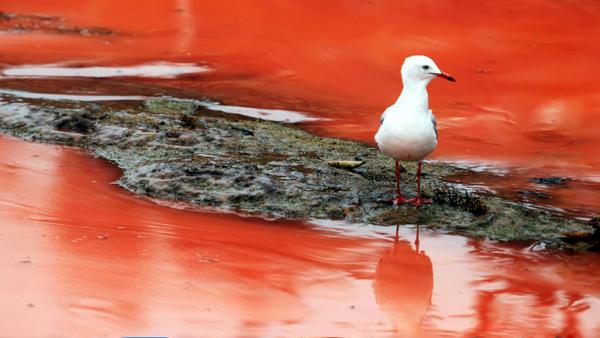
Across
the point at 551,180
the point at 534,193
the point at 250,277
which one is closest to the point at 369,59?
the point at 551,180

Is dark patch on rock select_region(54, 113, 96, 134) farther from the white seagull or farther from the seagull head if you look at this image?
the seagull head

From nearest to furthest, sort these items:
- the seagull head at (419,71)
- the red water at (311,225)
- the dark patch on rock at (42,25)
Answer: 1. the red water at (311,225)
2. the seagull head at (419,71)
3. the dark patch on rock at (42,25)

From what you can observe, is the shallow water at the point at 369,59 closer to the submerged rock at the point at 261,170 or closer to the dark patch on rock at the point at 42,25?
the dark patch on rock at the point at 42,25

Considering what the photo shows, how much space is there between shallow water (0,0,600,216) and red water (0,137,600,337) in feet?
5.29

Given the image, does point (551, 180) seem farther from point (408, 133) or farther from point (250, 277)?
point (250, 277)

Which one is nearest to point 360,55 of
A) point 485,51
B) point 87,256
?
point 485,51

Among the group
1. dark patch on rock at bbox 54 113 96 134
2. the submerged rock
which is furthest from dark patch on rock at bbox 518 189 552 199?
dark patch on rock at bbox 54 113 96 134

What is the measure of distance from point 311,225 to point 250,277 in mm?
1109

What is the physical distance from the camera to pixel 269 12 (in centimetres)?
1353

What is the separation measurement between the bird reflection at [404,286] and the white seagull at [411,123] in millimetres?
569

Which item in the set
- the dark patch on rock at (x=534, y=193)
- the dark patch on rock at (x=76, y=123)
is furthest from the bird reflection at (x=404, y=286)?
the dark patch on rock at (x=76, y=123)

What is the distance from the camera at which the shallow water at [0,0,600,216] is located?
920 centimetres

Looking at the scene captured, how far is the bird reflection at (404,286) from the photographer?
5.00m

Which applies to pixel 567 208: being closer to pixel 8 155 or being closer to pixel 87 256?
pixel 87 256
